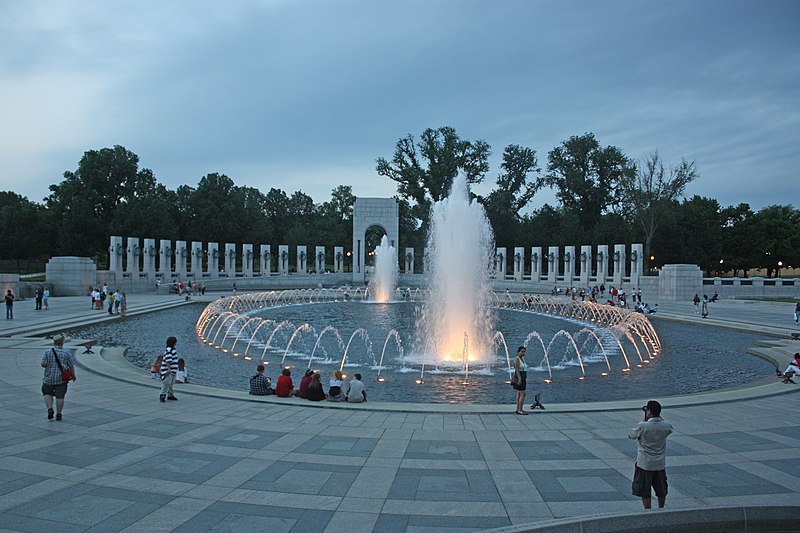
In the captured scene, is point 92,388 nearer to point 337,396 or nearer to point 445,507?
point 337,396

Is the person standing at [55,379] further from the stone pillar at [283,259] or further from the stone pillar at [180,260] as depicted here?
→ the stone pillar at [283,259]

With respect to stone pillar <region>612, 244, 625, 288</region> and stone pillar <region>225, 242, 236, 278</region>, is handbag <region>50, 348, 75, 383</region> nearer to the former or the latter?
stone pillar <region>612, 244, 625, 288</region>

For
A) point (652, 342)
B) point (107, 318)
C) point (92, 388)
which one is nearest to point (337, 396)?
point (92, 388)

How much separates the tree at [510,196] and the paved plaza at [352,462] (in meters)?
64.4

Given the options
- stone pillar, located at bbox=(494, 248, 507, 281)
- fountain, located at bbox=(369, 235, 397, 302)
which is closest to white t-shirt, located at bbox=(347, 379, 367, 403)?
fountain, located at bbox=(369, 235, 397, 302)

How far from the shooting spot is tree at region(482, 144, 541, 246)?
246ft

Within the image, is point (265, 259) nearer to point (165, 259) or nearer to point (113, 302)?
point (165, 259)

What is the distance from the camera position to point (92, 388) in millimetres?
11781

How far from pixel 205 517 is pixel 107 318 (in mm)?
24275

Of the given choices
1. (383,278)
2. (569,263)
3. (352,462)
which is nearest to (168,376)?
(352,462)

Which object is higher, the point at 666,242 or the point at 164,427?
the point at 666,242

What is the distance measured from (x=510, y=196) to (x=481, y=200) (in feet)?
15.2

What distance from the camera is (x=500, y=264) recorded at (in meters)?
66.4

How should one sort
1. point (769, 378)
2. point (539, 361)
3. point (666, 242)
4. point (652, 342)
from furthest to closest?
point (666, 242), point (652, 342), point (539, 361), point (769, 378)
